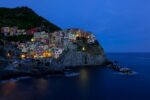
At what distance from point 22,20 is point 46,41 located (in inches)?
1616

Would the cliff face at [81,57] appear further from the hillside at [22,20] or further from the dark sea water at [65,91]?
the hillside at [22,20]

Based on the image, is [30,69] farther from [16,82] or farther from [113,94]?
[113,94]

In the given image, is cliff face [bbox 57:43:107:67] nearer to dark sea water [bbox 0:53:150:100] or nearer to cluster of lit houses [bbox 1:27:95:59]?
cluster of lit houses [bbox 1:27:95:59]

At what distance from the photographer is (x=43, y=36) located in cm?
12900

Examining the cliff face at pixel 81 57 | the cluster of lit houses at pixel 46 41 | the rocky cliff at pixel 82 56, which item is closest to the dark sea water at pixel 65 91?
the cliff face at pixel 81 57

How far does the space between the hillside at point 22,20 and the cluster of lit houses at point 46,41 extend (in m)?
11.3

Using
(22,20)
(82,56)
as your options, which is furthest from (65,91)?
(22,20)

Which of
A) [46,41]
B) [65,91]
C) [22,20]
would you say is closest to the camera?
[65,91]

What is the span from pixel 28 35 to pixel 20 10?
5336 cm

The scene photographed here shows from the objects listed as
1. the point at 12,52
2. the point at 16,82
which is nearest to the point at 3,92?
the point at 16,82

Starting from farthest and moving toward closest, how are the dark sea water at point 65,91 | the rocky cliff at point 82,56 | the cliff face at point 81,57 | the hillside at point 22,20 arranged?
the hillside at point 22,20, the rocky cliff at point 82,56, the cliff face at point 81,57, the dark sea water at point 65,91

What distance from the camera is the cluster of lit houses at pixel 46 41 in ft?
355

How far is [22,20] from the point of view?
15938 centimetres

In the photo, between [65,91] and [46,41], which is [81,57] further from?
[65,91]
